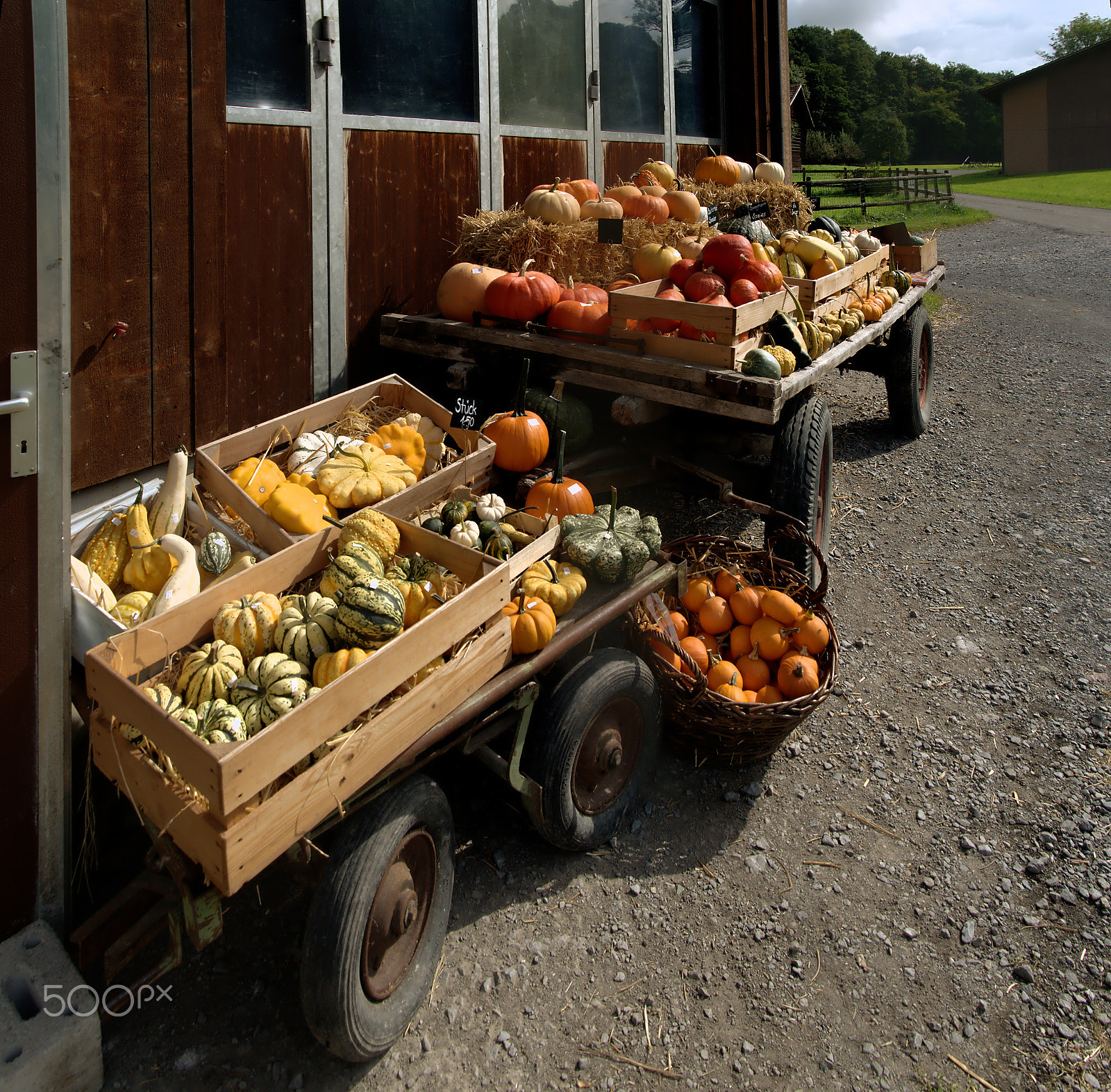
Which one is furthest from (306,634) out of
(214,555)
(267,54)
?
(267,54)

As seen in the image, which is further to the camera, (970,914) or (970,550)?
(970,550)

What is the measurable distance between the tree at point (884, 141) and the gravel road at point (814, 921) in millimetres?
72486

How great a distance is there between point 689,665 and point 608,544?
63 cm

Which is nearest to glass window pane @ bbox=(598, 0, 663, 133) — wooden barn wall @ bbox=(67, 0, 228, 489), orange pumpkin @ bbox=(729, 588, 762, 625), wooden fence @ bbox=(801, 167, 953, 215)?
wooden barn wall @ bbox=(67, 0, 228, 489)

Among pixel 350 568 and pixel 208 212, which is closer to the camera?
pixel 350 568

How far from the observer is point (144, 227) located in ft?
11.9

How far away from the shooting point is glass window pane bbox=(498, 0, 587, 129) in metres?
6.12

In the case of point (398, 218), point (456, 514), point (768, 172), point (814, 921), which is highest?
point (768, 172)

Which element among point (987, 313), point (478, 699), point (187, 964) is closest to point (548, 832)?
point (478, 699)

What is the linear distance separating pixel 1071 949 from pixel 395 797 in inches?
96.9

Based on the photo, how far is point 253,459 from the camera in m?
3.94

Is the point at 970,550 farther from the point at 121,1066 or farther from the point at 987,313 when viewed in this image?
the point at 987,313

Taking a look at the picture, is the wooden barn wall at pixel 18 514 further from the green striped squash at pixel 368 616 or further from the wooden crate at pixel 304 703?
the green striped squash at pixel 368 616

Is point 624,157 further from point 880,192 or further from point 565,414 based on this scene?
point 880,192
